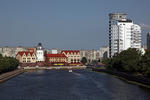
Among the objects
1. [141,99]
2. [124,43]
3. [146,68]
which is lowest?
[141,99]

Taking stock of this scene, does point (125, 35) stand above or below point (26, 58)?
above

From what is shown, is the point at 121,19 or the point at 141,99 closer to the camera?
the point at 141,99

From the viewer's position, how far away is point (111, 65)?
13812 cm

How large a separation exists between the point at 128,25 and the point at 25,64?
219 ft

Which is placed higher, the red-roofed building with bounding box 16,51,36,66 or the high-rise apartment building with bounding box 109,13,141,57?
the high-rise apartment building with bounding box 109,13,141,57

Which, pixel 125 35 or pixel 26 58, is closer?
pixel 125 35

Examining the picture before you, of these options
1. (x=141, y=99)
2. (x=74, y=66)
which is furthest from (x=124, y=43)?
(x=141, y=99)

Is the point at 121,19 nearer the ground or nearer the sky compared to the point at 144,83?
nearer the sky

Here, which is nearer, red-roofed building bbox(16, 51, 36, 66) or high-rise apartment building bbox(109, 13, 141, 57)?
high-rise apartment building bbox(109, 13, 141, 57)

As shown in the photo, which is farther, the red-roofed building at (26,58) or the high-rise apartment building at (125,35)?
the red-roofed building at (26,58)

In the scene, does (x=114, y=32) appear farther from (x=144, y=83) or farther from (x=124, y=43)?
(x=144, y=83)

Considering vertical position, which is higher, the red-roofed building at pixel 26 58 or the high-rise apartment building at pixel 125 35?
the high-rise apartment building at pixel 125 35

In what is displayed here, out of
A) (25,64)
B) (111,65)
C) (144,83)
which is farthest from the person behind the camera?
(25,64)

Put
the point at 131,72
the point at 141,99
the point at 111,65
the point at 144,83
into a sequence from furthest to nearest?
the point at 111,65
the point at 131,72
the point at 144,83
the point at 141,99
